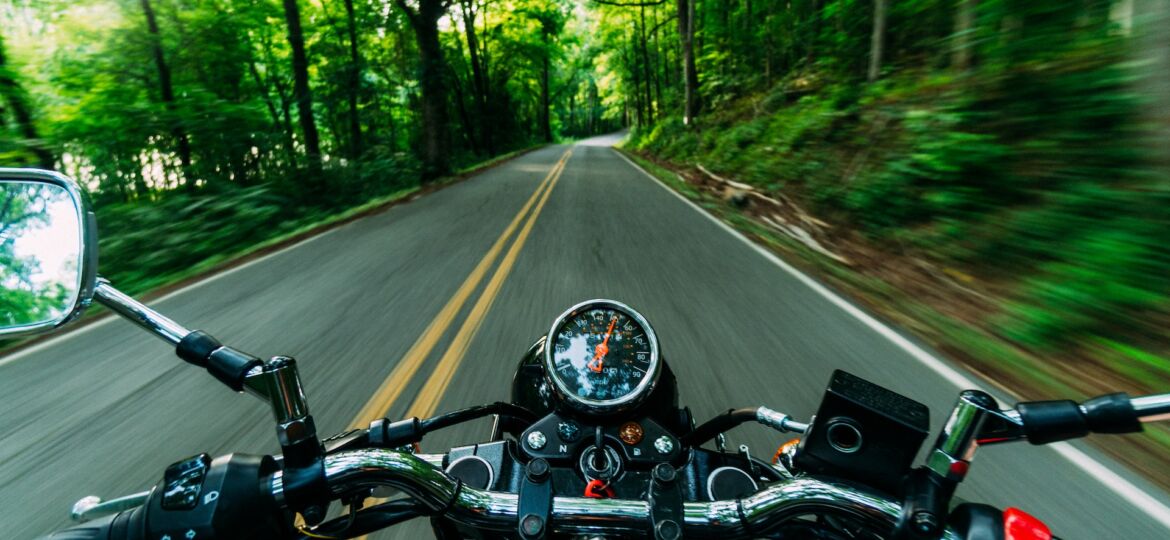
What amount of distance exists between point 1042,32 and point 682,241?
5.24 m

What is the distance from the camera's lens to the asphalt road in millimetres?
2775

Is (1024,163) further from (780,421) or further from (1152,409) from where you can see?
(1152,409)

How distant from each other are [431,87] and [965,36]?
15729mm

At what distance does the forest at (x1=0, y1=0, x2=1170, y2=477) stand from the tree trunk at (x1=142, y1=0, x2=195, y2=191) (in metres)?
0.05

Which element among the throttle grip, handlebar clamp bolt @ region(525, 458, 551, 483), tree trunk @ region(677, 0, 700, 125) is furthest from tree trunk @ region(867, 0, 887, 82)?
the throttle grip

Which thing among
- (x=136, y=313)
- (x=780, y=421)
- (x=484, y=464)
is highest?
(x=136, y=313)

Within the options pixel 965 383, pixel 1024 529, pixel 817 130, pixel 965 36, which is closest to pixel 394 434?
pixel 1024 529

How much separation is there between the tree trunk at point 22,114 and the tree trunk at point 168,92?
6.72ft

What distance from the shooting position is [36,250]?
148 cm

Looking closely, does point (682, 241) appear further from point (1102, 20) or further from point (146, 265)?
point (146, 265)

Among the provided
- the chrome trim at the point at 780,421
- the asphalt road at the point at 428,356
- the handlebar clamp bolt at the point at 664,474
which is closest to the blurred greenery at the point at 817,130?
the asphalt road at the point at 428,356

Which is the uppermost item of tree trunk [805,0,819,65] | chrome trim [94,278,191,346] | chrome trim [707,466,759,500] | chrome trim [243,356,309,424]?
tree trunk [805,0,819,65]

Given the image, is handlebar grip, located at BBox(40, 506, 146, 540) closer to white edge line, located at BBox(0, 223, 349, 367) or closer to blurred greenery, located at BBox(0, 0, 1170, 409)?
blurred greenery, located at BBox(0, 0, 1170, 409)

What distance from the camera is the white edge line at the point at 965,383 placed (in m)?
2.59
